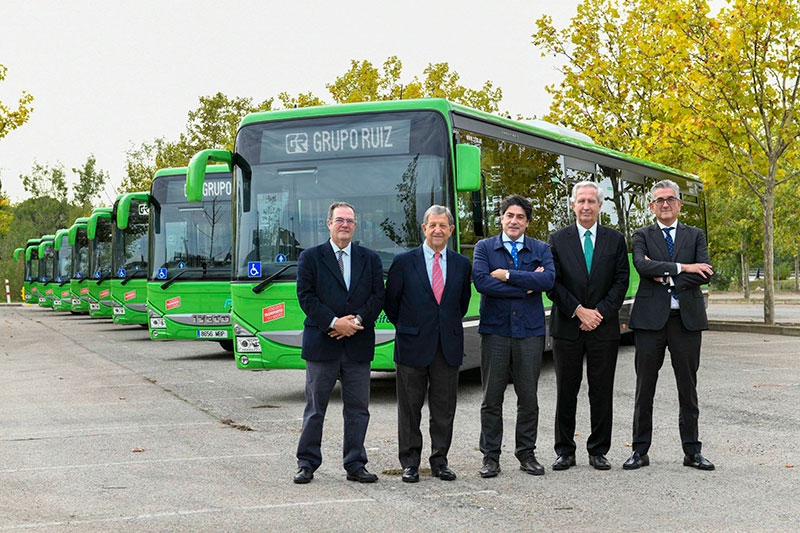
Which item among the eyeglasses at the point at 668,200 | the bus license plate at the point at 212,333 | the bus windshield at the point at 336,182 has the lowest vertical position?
the bus license plate at the point at 212,333

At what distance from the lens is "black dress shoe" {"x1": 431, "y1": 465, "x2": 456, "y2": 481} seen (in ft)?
23.3

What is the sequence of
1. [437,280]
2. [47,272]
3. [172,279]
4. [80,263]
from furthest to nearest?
[47,272] → [80,263] → [172,279] → [437,280]

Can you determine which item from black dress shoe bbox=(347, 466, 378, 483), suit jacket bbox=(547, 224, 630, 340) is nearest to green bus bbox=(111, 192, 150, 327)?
suit jacket bbox=(547, 224, 630, 340)

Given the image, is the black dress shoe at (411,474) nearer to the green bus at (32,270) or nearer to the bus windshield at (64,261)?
the bus windshield at (64,261)

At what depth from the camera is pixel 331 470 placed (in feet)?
24.7

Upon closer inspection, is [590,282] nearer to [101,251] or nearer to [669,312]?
[669,312]

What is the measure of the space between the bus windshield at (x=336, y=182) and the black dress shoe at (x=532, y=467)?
13.1 ft

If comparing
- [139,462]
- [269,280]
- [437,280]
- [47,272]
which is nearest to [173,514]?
[139,462]

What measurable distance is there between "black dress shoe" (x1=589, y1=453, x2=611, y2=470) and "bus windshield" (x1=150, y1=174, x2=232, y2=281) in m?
10.9

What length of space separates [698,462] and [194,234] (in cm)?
1272

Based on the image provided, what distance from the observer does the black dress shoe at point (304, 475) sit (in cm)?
705

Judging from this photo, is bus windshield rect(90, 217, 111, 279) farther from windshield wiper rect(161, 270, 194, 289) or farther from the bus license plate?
the bus license plate

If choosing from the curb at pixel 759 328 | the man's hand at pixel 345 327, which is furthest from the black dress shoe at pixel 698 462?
the curb at pixel 759 328

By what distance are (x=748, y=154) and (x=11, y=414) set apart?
18068mm
